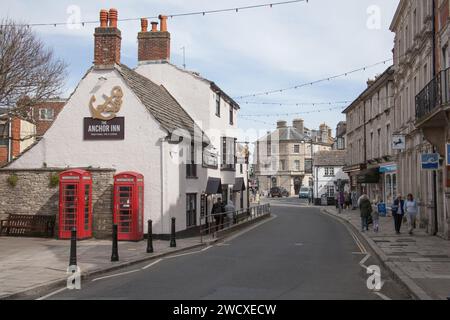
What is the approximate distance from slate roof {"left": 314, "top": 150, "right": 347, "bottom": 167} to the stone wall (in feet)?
165

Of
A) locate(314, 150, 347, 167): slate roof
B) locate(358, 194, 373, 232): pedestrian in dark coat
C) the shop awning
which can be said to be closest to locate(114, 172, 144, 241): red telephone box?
locate(358, 194, 373, 232): pedestrian in dark coat

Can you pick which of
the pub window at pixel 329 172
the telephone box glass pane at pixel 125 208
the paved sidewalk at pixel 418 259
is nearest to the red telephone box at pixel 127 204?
the telephone box glass pane at pixel 125 208

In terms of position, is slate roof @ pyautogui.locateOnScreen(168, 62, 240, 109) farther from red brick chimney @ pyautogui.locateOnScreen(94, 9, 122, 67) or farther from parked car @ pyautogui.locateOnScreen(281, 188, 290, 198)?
parked car @ pyautogui.locateOnScreen(281, 188, 290, 198)

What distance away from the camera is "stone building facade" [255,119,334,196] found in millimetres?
90500

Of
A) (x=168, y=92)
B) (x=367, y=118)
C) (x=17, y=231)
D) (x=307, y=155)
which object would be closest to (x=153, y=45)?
(x=168, y=92)

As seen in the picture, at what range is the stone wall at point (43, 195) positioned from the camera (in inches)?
800

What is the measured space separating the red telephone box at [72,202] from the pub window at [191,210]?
15.8ft

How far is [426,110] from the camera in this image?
58.8 ft

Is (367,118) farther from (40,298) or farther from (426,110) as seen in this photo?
(40,298)

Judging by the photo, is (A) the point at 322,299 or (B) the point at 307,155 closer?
(A) the point at 322,299

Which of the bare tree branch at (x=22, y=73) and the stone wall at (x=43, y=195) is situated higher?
the bare tree branch at (x=22, y=73)

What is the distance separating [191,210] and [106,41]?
819 cm

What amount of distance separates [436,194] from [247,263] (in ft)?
34.3

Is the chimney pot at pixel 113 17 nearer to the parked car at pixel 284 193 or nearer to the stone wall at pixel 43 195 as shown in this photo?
the stone wall at pixel 43 195
